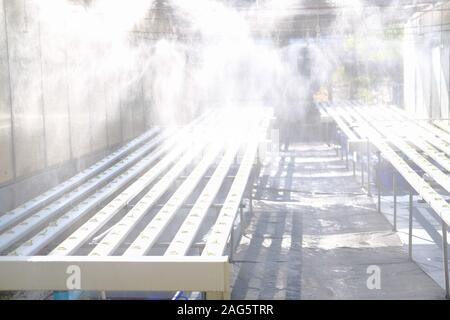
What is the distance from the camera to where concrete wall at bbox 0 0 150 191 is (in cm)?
462

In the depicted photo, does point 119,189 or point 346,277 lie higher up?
point 119,189

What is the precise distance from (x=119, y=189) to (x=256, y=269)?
1.87 meters

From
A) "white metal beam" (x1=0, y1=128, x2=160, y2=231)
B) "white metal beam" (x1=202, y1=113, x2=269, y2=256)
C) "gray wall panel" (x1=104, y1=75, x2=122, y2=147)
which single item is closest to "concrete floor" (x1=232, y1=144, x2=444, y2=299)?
"white metal beam" (x1=202, y1=113, x2=269, y2=256)

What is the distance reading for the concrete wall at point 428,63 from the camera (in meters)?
10.1

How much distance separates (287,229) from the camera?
7500 millimetres

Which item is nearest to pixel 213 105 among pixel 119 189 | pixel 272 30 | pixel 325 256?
pixel 272 30

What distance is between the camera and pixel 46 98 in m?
5.22

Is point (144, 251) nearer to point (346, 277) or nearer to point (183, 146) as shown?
point (346, 277)

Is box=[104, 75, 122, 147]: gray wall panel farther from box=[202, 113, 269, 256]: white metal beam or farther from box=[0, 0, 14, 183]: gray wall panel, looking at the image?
box=[0, 0, 14, 183]: gray wall panel

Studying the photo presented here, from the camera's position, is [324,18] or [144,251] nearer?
[144,251]

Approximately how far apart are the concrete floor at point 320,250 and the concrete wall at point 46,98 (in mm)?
1793

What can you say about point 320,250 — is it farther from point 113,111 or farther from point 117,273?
point 117,273

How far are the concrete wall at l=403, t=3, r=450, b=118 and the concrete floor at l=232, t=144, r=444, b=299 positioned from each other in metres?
1.89

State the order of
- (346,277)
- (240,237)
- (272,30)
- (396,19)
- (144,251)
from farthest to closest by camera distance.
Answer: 1. (272,30)
2. (396,19)
3. (240,237)
4. (346,277)
5. (144,251)
